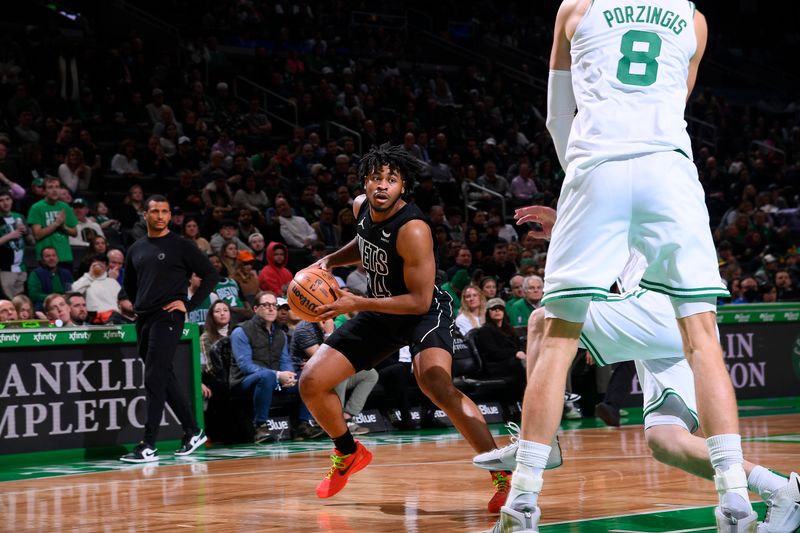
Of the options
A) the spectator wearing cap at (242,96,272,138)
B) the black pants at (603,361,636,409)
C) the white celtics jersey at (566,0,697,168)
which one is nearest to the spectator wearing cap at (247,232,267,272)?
the spectator wearing cap at (242,96,272,138)

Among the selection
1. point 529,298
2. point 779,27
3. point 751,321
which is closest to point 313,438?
point 529,298

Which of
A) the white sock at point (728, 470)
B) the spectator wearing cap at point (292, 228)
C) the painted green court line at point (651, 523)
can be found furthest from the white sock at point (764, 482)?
the spectator wearing cap at point (292, 228)

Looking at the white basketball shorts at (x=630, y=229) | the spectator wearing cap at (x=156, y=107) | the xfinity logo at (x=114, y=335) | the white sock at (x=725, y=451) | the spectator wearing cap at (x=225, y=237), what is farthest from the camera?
the spectator wearing cap at (x=156, y=107)

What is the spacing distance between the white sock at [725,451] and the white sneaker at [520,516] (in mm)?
619

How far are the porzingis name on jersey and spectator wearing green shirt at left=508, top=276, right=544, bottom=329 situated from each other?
30.1ft

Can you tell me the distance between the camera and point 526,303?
13609mm

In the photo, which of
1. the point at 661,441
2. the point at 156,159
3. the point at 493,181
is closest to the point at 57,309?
the point at 156,159

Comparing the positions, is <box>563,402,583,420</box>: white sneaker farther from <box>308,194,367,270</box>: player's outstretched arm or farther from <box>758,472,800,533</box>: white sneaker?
<box>758,472,800,533</box>: white sneaker

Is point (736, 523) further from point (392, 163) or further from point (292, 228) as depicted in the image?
point (292, 228)

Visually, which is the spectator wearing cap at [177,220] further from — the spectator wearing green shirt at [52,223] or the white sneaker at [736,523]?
the white sneaker at [736,523]

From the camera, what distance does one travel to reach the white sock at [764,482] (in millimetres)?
4273

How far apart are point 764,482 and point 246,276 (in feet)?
31.3

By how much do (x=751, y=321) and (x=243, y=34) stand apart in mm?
11626

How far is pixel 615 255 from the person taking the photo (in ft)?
13.3
